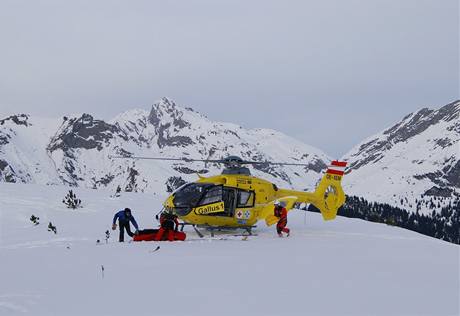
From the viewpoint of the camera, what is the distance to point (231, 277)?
27.0 ft

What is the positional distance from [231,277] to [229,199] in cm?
737

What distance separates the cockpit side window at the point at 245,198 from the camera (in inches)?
622

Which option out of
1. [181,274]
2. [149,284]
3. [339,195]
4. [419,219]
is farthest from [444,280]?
[419,219]

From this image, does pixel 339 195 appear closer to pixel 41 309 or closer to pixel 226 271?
pixel 226 271

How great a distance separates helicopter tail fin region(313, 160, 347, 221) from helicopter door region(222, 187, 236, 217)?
13.2 ft

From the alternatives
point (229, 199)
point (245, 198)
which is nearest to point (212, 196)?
point (229, 199)

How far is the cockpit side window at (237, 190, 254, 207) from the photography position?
1579cm

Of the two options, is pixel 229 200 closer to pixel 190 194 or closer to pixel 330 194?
pixel 190 194

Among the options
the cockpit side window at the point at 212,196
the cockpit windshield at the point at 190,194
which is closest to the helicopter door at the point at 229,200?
the cockpit side window at the point at 212,196

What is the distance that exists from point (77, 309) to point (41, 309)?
463 millimetres

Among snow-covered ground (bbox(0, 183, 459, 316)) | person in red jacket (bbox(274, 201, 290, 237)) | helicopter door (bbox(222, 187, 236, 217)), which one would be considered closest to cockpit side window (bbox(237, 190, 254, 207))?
helicopter door (bbox(222, 187, 236, 217))

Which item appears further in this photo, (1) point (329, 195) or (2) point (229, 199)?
(1) point (329, 195)

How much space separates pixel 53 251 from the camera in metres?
10.3

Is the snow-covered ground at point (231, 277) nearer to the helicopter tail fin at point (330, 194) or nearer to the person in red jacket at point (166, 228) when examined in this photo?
the person in red jacket at point (166, 228)
